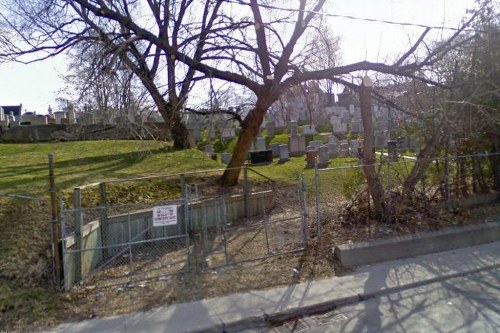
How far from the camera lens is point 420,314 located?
4395 millimetres

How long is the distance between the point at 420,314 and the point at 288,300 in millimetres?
1529

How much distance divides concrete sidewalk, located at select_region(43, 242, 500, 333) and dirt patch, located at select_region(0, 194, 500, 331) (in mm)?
213

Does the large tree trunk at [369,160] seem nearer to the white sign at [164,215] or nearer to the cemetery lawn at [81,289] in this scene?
the cemetery lawn at [81,289]

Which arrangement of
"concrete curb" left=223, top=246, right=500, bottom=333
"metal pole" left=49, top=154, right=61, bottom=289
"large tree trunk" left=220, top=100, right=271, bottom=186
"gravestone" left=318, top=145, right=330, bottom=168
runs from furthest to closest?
"gravestone" left=318, top=145, right=330, bottom=168
"large tree trunk" left=220, top=100, right=271, bottom=186
"metal pole" left=49, top=154, right=61, bottom=289
"concrete curb" left=223, top=246, right=500, bottom=333

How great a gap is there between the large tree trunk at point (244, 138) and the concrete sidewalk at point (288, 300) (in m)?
4.91

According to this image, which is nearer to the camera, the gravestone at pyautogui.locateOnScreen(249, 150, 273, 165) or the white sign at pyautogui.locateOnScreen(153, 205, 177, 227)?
the white sign at pyautogui.locateOnScreen(153, 205, 177, 227)

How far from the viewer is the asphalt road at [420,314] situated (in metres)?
4.11

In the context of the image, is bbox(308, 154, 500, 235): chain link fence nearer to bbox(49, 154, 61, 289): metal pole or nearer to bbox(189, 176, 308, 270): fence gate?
bbox(189, 176, 308, 270): fence gate

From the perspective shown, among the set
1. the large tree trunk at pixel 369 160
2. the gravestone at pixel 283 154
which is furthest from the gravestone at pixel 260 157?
the large tree trunk at pixel 369 160

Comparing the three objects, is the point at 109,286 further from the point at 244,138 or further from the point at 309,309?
the point at 244,138

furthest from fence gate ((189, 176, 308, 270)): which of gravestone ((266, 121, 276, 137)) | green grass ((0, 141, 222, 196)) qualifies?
gravestone ((266, 121, 276, 137))

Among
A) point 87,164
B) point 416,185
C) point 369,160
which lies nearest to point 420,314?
point 369,160

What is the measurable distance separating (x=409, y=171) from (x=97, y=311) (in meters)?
6.19

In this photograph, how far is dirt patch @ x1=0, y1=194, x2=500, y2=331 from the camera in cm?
469
